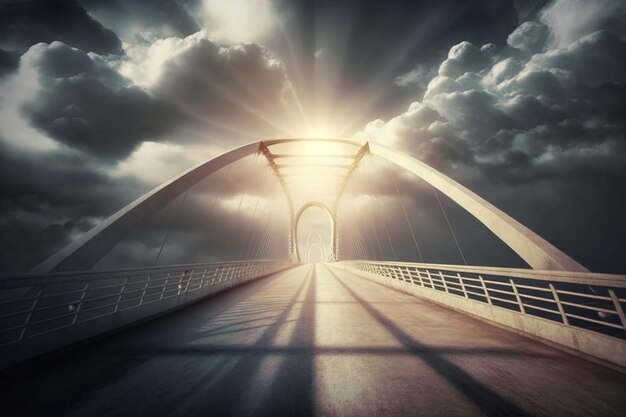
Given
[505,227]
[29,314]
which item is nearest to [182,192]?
[29,314]

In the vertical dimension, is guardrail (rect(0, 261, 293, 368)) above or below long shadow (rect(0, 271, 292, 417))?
above

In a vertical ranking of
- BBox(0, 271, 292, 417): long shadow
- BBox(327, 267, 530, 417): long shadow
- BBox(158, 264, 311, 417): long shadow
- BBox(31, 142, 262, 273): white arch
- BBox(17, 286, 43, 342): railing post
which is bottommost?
BBox(0, 271, 292, 417): long shadow

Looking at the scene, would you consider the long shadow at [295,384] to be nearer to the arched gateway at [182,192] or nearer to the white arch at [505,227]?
the arched gateway at [182,192]

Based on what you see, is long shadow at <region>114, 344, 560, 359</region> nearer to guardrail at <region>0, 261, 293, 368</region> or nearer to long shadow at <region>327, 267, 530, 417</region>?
long shadow at <region>327, 267, 530, 417</region>

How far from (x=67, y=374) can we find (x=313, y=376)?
3.60 meters

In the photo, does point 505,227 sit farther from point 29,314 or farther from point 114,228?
point 114,228

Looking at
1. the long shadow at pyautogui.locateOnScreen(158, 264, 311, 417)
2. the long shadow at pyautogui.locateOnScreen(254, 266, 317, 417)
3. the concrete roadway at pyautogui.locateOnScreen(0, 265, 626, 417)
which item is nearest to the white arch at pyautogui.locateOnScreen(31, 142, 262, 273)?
the concrete roadway at pyautogui.locateOnScreen(0, 265, 626, 417)

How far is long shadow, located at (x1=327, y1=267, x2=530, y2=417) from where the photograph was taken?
2.85m

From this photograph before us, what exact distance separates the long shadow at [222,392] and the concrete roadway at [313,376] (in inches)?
0.5

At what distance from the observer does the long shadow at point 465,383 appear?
2.85 meters

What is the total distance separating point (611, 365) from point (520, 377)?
1.67 metres

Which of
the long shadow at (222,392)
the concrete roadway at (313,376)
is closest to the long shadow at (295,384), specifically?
the concrete roadway at (313,376)

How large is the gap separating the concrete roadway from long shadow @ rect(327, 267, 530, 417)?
1 cm

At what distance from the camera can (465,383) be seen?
3414 millimetres
